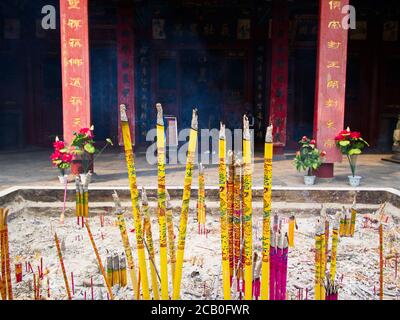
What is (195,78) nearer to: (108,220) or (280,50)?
(280,50)

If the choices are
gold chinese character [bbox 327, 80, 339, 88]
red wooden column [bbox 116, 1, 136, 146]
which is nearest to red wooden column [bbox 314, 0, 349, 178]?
gold chinese character [bbox 327, 80, 339, 88]

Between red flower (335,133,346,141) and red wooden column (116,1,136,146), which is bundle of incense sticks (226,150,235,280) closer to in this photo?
red flower (335,133,346,141)

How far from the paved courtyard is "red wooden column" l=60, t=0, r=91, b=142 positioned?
1047 millimetres

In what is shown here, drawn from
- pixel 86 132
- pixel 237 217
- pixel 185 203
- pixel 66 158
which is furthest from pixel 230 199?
pixel 86 132

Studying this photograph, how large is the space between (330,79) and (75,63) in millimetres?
4331

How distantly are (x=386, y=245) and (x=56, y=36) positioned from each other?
9.32 m

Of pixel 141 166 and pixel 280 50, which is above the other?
pixel 280 50

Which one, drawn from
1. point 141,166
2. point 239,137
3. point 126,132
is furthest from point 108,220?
point 239,137

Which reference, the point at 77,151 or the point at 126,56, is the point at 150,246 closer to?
the point at 77,151

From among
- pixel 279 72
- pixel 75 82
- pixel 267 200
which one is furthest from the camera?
pixel 279 72

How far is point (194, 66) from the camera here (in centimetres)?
1116

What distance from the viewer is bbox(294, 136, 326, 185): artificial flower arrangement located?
6.73 m

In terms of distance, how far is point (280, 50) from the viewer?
9680mm

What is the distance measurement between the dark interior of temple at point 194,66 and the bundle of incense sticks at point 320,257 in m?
8.25
